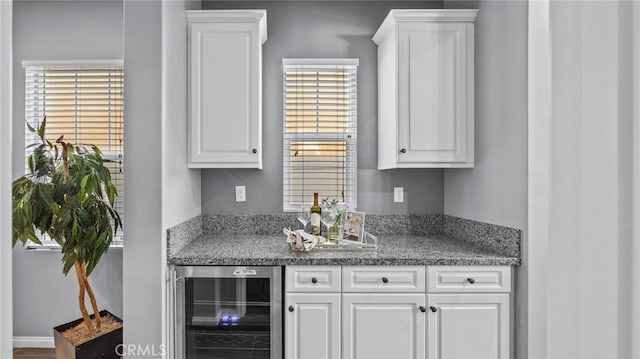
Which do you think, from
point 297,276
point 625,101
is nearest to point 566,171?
point 625,101

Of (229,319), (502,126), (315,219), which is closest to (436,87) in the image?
(502,126)

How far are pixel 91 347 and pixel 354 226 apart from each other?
5.63 ft

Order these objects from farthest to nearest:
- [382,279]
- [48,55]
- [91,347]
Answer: [48,55] → [91,347] → [382,279]

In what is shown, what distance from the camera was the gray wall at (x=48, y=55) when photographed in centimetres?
320

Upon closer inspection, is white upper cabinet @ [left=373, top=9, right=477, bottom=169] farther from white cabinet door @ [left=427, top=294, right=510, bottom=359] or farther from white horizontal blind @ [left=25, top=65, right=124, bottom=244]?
white horizontal blind @ [left=25, top=65, right=124, bottom=244]

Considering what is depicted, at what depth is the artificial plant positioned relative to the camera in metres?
2.28

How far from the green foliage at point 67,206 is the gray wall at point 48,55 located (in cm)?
101

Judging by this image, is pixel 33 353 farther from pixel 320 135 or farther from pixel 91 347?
pixel 320 135

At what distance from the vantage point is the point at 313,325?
2186 millimetres

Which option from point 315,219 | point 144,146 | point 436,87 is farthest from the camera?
point 315,219

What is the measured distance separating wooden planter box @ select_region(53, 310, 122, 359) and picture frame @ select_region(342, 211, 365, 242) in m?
1.56

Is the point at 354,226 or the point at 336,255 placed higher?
the point at 354,226

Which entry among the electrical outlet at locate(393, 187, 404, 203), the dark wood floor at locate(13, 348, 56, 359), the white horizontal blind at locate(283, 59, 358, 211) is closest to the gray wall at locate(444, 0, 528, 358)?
the electrical outlet at locate(393, 187, 404, 203)

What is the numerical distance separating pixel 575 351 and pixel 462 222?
8.74 feet
